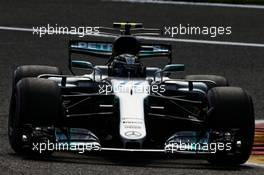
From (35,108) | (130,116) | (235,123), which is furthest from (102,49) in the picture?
(235,123)

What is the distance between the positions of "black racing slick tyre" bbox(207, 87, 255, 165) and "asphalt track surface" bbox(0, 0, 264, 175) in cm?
14

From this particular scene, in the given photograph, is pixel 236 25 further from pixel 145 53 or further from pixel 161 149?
pixel 161 149

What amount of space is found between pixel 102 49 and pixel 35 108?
2.70 metres

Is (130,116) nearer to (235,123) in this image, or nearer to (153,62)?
(235,123)

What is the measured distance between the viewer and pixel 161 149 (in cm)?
1405

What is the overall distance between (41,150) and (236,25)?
12973 millimetres

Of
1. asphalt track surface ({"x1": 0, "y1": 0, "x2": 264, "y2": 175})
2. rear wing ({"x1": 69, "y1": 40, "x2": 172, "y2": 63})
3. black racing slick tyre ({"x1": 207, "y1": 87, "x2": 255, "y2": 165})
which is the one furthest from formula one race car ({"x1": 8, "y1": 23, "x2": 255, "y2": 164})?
rear wing ({"x1": 69, "y1": 40, "x2": 172, "y2": 63})

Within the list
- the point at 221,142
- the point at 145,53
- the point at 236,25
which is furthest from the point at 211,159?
the point at 236,25

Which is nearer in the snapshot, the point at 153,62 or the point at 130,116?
the point at 130,116

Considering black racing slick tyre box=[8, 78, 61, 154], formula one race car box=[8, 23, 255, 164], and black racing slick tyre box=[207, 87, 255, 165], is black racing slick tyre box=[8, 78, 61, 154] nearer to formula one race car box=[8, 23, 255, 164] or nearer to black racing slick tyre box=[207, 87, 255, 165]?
formula one race car box=[8, 23, 255, 164]

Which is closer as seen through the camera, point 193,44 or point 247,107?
point 247,107

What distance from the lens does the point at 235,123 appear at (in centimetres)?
1405

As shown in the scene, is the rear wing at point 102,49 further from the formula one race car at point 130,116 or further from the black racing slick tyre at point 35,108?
the black racing slick tyre at point 35,108

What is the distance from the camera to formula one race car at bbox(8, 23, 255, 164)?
13.9 m
